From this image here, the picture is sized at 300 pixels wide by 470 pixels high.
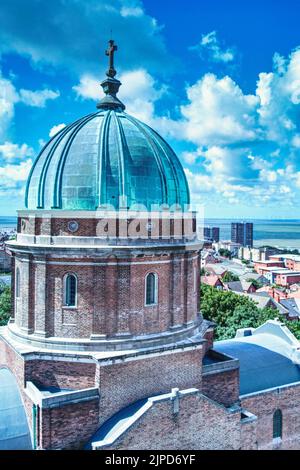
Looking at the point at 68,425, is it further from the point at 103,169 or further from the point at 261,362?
the point at 261,362

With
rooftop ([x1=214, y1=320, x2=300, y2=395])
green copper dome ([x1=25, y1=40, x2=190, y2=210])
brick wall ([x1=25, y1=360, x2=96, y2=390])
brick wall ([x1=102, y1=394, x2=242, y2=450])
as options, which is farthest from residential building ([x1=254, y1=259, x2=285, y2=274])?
brick wall ([x1=25, y1=360, x2=96, y2=390])

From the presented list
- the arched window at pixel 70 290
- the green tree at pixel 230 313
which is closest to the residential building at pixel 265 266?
the green tree at pixel 230 313

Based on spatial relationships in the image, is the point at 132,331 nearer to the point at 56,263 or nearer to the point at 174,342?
the point at 174,342

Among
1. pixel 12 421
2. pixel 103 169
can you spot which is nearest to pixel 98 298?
pixel 103 169

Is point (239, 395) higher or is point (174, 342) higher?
point (174, 342)
